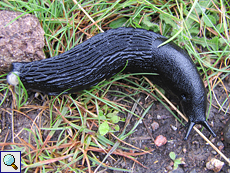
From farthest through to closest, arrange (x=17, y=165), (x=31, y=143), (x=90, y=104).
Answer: (x=90, y=104) → (x=31, y=143) → (x=17, y=165)

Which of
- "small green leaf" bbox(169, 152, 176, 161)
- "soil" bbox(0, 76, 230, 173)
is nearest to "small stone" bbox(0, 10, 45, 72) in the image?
"soil" bbox(0, 76, 230, 173)

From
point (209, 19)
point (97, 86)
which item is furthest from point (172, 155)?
point (209, 19)

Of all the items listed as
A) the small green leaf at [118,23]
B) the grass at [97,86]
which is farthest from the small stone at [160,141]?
the small green leaf at [118,23]

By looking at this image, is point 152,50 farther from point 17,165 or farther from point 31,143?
point 17,165

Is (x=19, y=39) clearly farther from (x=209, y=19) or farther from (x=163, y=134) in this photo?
(x=209, y=19)

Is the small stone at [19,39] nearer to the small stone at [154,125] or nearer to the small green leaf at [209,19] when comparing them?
the small stone at [154,125]

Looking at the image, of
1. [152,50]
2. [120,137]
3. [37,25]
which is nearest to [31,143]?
[120,137]
